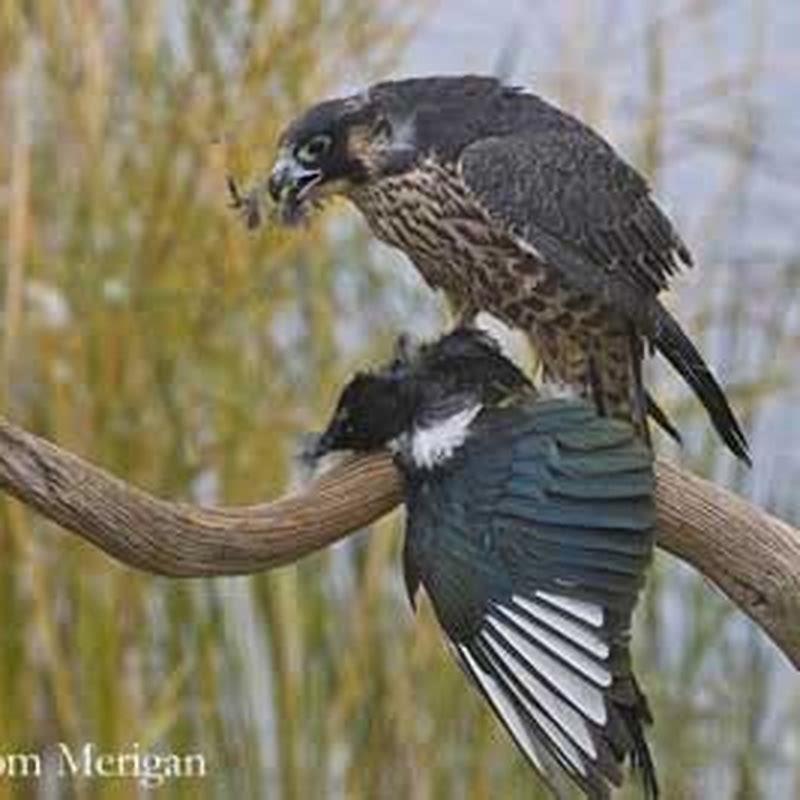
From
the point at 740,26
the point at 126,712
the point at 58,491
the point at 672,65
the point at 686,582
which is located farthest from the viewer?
the point at 740,26

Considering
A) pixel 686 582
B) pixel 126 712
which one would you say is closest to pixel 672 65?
pixel 686 582

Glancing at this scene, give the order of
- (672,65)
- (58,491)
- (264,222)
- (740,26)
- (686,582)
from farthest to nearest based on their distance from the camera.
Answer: (740,26) < (672,65) < (686,582) < (264,222) < (58,491)

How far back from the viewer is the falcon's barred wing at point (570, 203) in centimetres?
122

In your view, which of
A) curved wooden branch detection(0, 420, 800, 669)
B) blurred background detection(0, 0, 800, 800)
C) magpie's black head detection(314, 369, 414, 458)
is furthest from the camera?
blurred background detection(0, 0, 800, 800)

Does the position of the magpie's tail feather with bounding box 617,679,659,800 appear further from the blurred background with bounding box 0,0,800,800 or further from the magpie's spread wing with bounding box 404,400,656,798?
the blurred background with bounding box 0,0,800,800

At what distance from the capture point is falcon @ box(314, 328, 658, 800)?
1.01m

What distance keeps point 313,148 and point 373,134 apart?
0.11 feet

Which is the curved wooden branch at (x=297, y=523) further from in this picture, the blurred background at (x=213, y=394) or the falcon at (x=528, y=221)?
the blurred background at (x=213, y=394)

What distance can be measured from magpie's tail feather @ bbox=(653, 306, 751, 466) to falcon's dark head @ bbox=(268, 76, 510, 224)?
0.12 meters

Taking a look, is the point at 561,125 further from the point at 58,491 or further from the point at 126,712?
the point at 126,712

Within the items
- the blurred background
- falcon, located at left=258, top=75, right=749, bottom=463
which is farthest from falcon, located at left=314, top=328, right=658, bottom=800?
the blurred background

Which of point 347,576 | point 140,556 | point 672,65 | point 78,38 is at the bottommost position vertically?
point 140,556

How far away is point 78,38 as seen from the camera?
176 cm

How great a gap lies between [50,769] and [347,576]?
0.72ft
